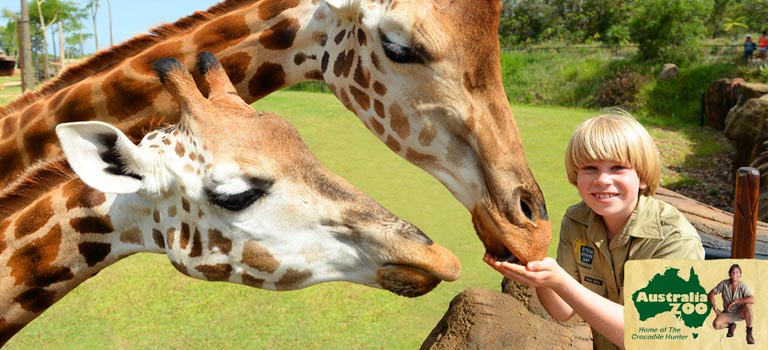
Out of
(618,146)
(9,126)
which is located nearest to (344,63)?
(618,146)

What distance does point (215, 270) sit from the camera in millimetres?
1596

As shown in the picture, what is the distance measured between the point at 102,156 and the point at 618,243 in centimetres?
135

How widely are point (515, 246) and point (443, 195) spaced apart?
454 cm

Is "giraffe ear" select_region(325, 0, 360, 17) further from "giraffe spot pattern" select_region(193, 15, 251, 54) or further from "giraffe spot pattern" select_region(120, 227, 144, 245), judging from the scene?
"giraffe spot pattern" select_region(120, 227, 144, 245)

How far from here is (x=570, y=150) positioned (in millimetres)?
1716

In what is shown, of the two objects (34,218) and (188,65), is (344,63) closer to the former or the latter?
(188,65)

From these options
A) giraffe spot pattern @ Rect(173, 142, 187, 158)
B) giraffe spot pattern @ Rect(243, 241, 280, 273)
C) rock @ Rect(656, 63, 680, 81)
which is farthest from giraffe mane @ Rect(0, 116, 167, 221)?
rock @ Rect(656, 63, 680, 81)

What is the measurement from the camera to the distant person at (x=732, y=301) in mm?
1288

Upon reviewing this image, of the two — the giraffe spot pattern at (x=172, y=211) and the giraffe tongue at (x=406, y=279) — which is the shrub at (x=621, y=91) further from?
the giraffe spot pattern at (x=172, y=211)

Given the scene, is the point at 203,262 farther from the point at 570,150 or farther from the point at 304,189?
the point at 570,150

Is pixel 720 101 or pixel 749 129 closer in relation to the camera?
pixel 749 129

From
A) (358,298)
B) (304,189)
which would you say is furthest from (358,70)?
(358,298)

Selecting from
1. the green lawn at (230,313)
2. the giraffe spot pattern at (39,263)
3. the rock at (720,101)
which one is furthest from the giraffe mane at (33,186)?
the rock at (720,101)

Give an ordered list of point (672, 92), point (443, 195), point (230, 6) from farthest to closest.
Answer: point (672, 92)
point (443, 195)
point (230, 6)
